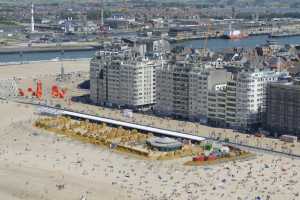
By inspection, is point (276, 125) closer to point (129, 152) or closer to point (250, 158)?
point (250, 158)

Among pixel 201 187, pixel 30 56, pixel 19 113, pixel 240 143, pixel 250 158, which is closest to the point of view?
pixel 201 187

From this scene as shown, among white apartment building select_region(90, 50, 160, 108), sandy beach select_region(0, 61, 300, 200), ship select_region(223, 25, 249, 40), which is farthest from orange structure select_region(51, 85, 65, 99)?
ship select_region(223, 25, 249, 40)

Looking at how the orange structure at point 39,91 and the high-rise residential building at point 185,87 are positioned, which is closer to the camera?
the high-rise residential building at point 185,87

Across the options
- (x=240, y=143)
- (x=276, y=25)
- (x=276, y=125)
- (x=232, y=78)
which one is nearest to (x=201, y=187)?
(x=240, y=143)

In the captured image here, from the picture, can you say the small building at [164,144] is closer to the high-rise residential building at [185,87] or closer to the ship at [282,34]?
the high-rise residential building at [185,87]

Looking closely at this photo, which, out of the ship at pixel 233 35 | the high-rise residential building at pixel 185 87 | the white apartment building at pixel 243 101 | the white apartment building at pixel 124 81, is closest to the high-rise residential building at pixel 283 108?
the white apartment building at pixel 243 101

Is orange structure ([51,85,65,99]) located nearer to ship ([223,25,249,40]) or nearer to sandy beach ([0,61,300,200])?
sandy beach ([0,61,300,200])
